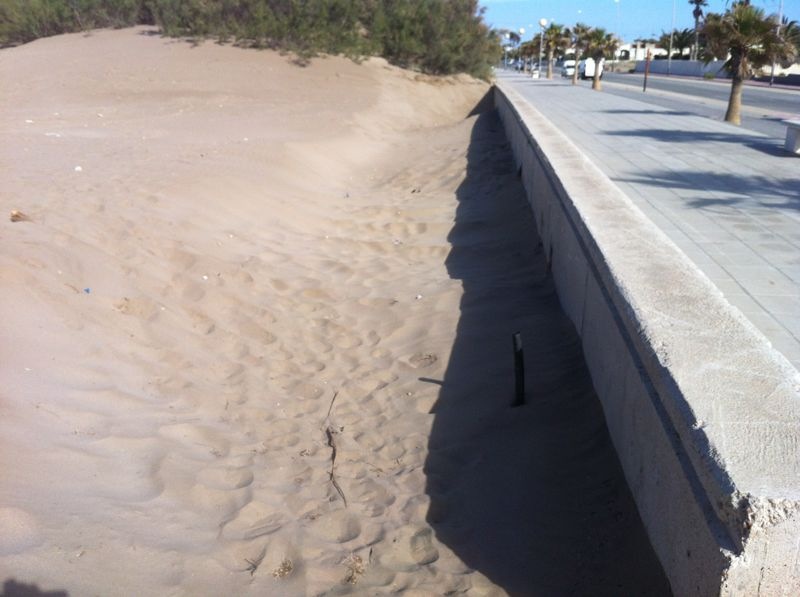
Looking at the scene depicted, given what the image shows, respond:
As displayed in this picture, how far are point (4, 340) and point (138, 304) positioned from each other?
5.09ft

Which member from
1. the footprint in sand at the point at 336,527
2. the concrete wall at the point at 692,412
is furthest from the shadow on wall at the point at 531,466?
the footprint in sand at the point at 336,527

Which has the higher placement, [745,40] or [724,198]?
[745,40]

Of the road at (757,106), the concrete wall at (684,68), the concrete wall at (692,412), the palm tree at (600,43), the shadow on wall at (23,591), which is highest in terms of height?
the concrete wall at (692,412)

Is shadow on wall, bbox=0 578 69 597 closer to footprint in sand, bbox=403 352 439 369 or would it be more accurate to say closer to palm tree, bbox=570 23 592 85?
footprint in sand, bbox=403 352 439 369

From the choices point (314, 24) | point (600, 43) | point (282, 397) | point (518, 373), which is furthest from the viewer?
point (600, 43)

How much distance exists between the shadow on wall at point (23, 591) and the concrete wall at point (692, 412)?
2.29m

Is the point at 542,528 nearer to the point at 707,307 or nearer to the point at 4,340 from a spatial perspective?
the point at 707,307

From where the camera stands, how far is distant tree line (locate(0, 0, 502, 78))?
32.6m

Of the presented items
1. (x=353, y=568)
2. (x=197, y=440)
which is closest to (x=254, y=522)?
(x=353, y=568)

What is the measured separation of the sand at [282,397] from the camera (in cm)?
372

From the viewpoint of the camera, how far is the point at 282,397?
5.96m

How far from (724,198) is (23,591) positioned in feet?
25.9

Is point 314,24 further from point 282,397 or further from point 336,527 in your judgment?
point 336,527

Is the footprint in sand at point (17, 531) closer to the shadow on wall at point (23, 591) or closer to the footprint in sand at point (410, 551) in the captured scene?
the shadow on wall at point (23, 591)
